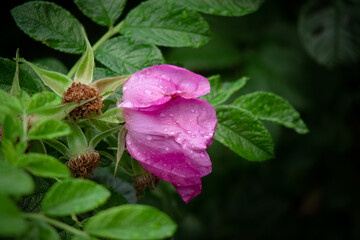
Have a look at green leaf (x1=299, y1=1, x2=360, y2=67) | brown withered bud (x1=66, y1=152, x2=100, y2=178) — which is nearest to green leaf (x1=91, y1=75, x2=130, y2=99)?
brown withered bud (x1=66, y1=152, x2=100, y2=178)

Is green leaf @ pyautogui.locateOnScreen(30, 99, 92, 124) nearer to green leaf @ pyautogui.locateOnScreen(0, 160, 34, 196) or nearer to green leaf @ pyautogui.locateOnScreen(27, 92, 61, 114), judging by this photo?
green leaf @ pyautogui.locateOnScreen(27, 92, 61, 114)

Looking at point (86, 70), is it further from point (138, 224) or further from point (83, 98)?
point (138, 224)

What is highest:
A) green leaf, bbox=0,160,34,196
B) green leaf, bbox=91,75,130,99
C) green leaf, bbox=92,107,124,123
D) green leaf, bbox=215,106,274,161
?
green leaf, bbox=0,160,34,196

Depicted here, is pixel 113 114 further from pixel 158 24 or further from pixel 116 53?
pixel 158 24

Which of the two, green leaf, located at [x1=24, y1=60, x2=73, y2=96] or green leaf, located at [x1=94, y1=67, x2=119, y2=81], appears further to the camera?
green leaf, located at [x1=94, y1=67, x2=119, y2=81]

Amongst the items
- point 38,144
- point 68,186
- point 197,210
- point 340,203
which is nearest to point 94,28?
point 197,210

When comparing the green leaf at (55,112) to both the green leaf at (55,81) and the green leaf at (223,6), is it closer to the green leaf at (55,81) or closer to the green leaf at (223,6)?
the green leaf at (55,81)

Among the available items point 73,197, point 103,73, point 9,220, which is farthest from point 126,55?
point 9,220
